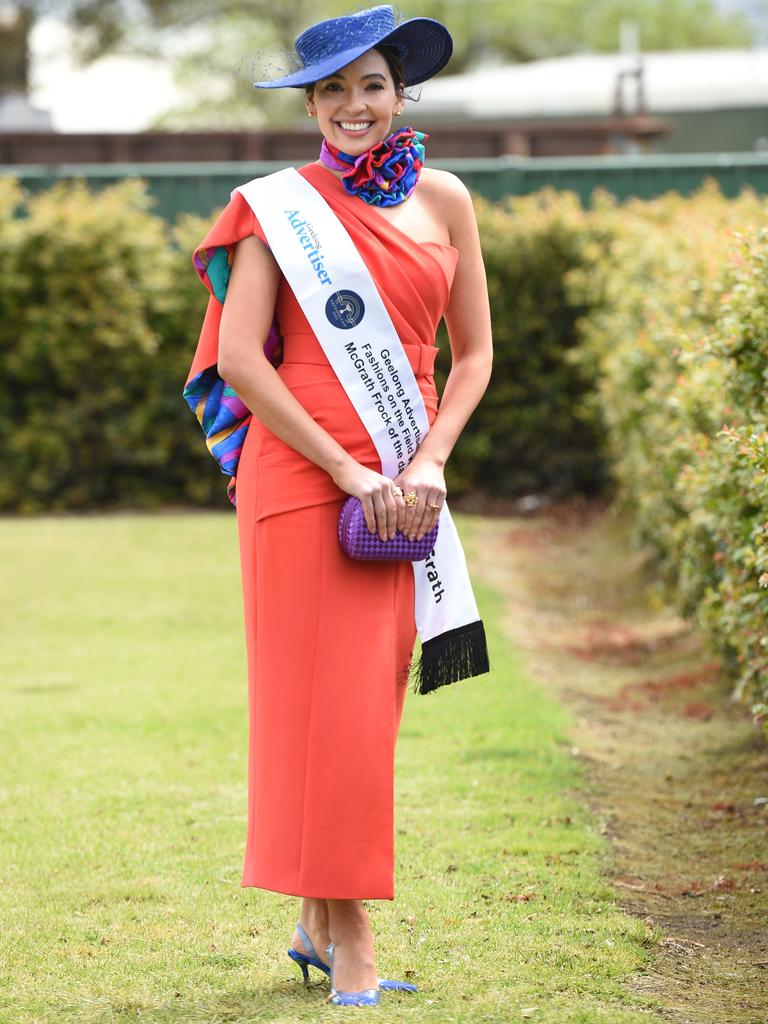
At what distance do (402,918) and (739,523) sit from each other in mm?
1949

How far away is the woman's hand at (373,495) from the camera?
349 cm

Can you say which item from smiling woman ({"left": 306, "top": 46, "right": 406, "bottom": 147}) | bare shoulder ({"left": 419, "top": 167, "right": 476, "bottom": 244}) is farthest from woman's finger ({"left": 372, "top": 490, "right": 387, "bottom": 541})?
smiling woman ({"left": 306, "top": 46, "right": 406, "bottom": 147})

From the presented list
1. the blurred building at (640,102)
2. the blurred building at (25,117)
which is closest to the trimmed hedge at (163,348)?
the blurred building at (25,117)

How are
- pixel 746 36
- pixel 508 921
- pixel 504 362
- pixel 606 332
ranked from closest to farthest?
pixel 508 921 → pixel 606 332 → pixel 504 362 → pixel 746 36

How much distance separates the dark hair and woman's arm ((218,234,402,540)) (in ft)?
1.55

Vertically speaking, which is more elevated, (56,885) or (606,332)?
(606,332)

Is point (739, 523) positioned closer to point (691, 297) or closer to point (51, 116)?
point (691, 297)

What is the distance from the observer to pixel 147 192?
48.7 ft

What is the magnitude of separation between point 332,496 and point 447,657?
20.5 inches

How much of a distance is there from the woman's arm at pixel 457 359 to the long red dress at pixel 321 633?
112 millimetres

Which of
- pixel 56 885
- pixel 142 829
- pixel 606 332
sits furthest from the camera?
pixel 606 332

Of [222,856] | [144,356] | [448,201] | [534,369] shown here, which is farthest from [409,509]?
[144,356]

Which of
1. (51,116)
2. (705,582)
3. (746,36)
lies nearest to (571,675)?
(705,582)

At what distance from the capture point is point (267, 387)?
11.5 ft
